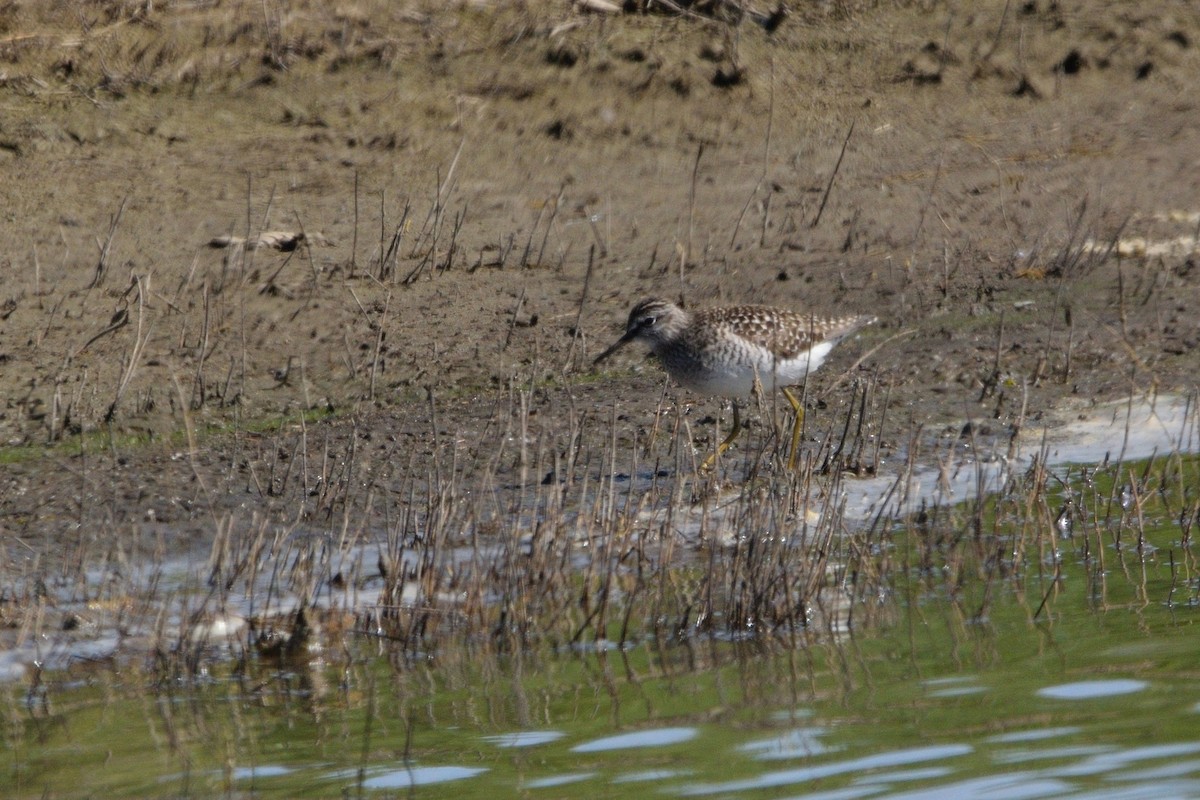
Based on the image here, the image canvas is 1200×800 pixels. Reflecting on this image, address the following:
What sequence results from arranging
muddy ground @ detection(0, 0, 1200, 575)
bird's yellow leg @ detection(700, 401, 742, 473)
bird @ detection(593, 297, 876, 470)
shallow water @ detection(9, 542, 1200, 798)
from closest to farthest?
shallow water @ detection(9, 542, 1200, 798)
bird's yellow leg @ detection(700, 401, 742, 473)
bird @ detection(593, 297, 876, 470)
muddy ground @ detection(0, 0, 1200, 575)

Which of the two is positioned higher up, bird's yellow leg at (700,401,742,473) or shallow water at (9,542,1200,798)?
bird's yellow leg at (700,401,742,473)

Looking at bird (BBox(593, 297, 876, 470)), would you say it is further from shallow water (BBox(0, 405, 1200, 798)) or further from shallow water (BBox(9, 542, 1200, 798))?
shallow water (BBox(9, 542, 1200, 798))

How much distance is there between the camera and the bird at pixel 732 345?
962 centimetres

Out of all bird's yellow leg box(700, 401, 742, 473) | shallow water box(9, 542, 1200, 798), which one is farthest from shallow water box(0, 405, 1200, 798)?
bird's yellow leg box(700, 401, 742, 473)

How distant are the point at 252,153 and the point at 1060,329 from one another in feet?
19.3

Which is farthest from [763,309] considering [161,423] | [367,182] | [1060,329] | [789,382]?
[367,182]

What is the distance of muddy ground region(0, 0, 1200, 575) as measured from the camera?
10.2 meters

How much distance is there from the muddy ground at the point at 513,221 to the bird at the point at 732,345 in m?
0.46

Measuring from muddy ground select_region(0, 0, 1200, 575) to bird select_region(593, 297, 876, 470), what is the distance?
459mm

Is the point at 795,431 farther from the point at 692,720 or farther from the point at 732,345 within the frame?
the point at 692,720

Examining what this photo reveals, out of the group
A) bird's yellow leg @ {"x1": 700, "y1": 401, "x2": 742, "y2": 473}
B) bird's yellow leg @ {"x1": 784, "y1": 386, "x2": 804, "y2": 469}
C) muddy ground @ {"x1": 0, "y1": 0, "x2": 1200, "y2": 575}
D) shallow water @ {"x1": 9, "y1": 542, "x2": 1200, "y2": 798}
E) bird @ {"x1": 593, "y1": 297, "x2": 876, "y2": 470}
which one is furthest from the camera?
muddy ground @ {"x1": 0, "y1": 0, "x2": 1200, "y2": 575}

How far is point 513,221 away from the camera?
12852mm

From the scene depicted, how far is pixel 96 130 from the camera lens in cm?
1329

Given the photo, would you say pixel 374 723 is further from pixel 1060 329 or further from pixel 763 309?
pixel 1060 329
